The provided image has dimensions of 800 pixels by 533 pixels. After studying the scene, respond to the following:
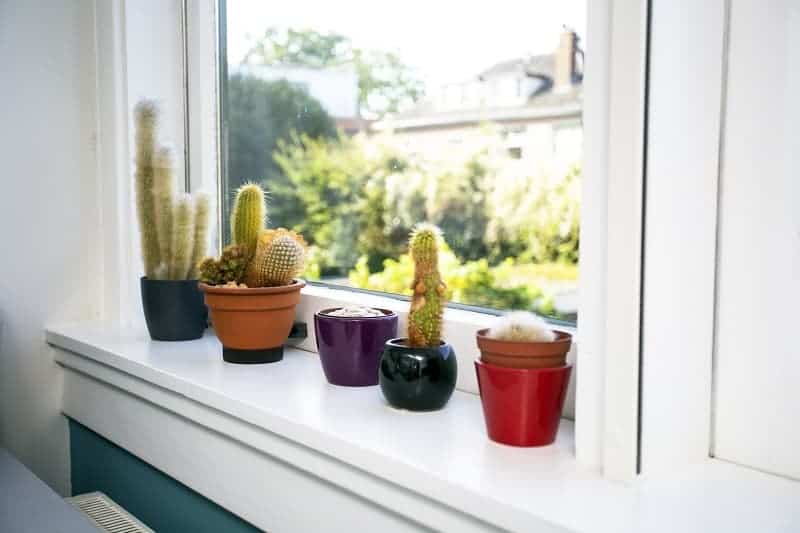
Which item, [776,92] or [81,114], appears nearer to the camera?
[776,92]

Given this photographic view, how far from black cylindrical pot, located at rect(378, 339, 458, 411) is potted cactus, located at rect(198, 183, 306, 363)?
0.97ft

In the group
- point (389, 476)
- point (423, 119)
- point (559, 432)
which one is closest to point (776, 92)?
point (559, 432)

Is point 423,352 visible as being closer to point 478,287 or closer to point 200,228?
point 478,287

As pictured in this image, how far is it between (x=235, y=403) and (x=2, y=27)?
2.86 ft

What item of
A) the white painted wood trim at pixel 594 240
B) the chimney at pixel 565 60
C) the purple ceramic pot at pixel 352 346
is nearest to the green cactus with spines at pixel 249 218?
the purple ceramic pot at pixel 352 346

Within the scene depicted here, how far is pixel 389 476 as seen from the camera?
2.29ft

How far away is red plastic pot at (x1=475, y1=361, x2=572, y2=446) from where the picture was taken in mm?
714

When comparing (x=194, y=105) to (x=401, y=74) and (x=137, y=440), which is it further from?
(x=137, y=440)

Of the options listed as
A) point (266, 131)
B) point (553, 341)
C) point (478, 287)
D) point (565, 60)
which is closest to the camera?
point (553, 341)

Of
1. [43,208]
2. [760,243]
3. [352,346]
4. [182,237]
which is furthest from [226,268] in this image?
[760,243]

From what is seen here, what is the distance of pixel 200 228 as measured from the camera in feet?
4.11

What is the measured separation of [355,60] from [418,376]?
0.71 metres

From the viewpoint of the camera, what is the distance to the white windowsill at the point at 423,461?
0.59 meters

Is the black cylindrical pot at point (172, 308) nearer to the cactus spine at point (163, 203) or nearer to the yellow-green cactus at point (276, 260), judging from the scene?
the cactus spine at point (163, 203)
